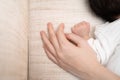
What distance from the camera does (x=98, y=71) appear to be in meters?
0.74

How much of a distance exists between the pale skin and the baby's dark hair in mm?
212

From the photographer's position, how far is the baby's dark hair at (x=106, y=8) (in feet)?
2.94

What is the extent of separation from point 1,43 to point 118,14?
0.45 m

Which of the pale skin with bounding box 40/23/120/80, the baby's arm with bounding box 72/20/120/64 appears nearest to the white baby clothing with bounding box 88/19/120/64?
the baby's arm with bounding box 72/20/120/64

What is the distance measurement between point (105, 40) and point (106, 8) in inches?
4.9

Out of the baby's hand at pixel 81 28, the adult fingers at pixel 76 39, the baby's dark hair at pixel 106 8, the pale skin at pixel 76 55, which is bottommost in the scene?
the pale skin at pixel 76 55

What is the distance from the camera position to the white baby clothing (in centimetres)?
88

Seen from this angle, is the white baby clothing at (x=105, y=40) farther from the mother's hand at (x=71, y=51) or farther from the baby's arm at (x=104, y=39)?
the mother's hand at (x=71, y=51)

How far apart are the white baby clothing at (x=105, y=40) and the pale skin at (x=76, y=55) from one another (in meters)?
0.12

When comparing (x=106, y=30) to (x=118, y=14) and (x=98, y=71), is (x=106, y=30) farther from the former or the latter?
(x=98, y=71)

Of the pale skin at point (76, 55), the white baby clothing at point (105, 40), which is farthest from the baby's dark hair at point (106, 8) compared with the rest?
the pale skin at point (76, 55)

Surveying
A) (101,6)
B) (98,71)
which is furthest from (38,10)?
(98,71)

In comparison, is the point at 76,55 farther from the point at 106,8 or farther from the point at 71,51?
the point at 106,8

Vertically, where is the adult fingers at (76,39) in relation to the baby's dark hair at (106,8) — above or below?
below
